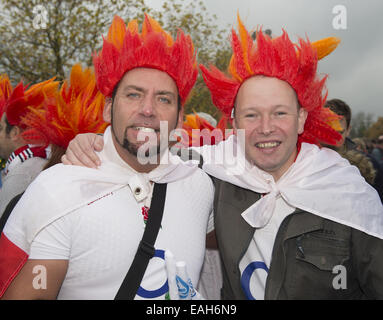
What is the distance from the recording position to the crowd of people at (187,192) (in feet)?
6.14

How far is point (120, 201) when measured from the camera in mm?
2006

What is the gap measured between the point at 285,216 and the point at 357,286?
A: 0.59 meters

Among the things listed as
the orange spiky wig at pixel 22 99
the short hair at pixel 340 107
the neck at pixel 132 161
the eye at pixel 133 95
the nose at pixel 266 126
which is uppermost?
the orange spiky wig at pixel 22 99

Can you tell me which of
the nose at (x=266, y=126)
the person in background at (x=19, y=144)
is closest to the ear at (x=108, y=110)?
the person in background at (x=19, y=144)

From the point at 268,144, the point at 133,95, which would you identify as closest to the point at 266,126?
the point at 268,144

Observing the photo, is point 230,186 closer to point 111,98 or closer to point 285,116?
point 285,116

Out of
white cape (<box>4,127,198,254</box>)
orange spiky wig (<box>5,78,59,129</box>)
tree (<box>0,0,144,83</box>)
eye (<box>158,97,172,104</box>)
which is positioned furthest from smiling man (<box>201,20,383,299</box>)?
tree (<box>0,0,144,83</box>)

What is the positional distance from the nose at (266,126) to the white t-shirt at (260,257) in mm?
478

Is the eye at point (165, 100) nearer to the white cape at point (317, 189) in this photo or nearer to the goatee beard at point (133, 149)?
the goatee beard at point (133, 149)

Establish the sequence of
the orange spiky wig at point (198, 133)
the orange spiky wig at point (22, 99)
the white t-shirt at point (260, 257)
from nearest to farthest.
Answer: the white t-shirt at point (260, 257) < the orange spiky wig at point (22, 99) < the orange spiky wig at point (198, 133)

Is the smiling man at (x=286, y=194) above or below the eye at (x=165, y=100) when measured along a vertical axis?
below

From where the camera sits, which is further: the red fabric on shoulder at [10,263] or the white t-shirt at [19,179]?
the white t-shirt at [19,179]

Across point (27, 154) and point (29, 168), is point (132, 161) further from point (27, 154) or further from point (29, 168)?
point (27, 154)
